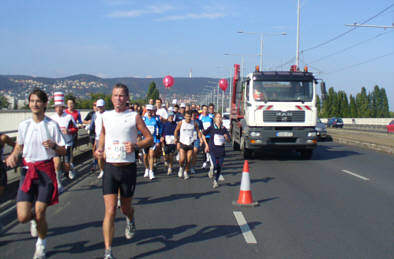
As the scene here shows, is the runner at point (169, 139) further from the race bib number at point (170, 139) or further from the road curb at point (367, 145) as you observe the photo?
the road curb at point (367, 145)

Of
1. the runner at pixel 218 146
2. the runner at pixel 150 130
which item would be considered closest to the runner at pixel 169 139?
the runner at pixel 150 130

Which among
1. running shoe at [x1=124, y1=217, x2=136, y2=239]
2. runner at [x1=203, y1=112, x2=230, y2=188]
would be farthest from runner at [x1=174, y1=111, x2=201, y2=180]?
running shoe at [x1=124, y1=217, x2=136, y2=239]

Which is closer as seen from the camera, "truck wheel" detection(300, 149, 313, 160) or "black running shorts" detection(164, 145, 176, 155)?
"black running shorts" detection(164, 145, 176, 155)

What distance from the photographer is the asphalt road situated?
5332 mm

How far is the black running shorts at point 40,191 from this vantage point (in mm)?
4824

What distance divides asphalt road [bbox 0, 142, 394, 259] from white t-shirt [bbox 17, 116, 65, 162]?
3.70 ft

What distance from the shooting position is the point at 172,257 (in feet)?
16.6

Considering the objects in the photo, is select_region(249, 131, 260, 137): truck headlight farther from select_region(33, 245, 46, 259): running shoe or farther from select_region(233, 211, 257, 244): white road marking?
select_region(33, 245, 46, 259): running shoe

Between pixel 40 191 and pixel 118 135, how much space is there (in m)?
1.02

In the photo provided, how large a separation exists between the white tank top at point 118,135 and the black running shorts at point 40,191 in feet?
2.23

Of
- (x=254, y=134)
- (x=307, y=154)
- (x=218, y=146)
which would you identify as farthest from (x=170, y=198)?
(x=307, y=154)

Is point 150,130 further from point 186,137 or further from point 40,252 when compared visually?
point 40,252

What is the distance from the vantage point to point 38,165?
4922mm

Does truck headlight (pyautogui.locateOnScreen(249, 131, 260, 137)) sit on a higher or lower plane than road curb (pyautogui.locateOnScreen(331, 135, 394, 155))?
higher
